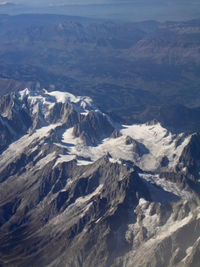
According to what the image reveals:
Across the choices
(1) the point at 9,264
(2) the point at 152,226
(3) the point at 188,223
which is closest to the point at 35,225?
(1) the point at 9,264

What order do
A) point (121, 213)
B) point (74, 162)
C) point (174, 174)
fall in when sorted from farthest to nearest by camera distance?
1. point (74, 162)
2. point (174, 174)
3. point (121, 213)

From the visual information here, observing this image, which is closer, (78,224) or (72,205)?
(78,224)

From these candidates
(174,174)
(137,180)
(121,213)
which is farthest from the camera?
(174,174)

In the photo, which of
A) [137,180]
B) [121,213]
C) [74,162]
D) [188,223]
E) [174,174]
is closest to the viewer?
[188,223]

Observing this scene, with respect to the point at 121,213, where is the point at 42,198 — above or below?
below

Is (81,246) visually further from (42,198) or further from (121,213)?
(42,198)

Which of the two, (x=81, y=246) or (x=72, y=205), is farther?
(x=72, y=205)

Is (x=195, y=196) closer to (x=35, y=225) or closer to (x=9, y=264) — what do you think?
(x=35, y=225)

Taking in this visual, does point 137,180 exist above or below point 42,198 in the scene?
above

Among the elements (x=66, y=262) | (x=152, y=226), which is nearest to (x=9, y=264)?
(x=66, y=262)
